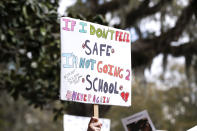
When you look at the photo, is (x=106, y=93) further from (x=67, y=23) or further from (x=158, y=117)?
(x=158, y=117)

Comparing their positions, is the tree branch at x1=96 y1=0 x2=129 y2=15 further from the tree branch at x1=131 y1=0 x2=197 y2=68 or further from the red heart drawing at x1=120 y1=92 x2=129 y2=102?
the red heart drawing at x1=120 y1=92 x2=129 y2=102

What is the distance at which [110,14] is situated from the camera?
766cm

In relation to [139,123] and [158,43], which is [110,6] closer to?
[158,43]

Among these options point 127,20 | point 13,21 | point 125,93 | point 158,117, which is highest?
point 127,20

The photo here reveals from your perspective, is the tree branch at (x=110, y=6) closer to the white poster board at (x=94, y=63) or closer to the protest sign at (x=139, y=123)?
the white poster board at (x=94, y=63)

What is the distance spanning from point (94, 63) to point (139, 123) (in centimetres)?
60

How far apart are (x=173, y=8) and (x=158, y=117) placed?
1135 cm

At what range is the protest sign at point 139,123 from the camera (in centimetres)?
263

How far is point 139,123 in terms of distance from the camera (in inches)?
105

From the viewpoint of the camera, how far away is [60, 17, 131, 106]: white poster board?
242cm

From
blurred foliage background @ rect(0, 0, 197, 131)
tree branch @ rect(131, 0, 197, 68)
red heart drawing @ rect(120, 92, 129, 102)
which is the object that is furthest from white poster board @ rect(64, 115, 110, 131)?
tree branch @ rect(131, 0, 197, 68)

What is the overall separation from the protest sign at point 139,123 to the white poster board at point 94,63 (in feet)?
0.44

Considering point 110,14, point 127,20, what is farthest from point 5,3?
point 110,14

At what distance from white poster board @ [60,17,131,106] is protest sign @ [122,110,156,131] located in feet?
0.44
